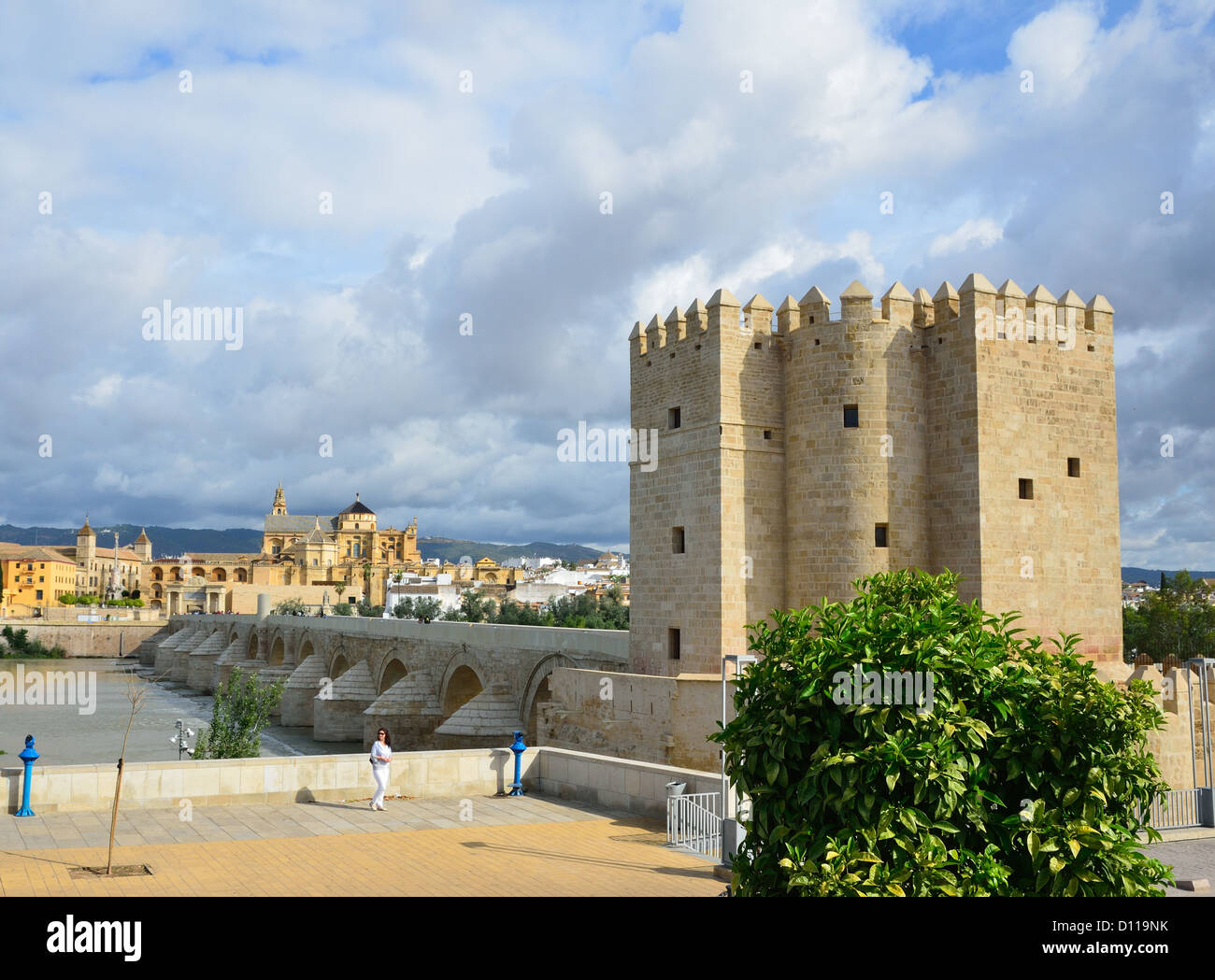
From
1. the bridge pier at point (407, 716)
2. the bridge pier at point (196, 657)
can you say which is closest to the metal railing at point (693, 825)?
the bridge pier at point (407, 716)

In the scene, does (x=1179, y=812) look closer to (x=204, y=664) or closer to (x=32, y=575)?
(x=204, y=664)

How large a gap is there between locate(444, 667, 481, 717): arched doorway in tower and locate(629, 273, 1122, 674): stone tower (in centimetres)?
1323

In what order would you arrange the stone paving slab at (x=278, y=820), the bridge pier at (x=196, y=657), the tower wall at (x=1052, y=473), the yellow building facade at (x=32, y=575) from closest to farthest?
the stone paving slab at (x=278, y=820)
the tower wall at (x=1052, y=473)
the bridge pier at (x=196, y=657)
the yellow building facade at (x=32, y=575)

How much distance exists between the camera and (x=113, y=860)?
28.6 ft

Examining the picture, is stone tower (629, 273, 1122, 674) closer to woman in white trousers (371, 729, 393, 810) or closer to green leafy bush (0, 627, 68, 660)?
woman in white trousers (371, 729, 393, 810)

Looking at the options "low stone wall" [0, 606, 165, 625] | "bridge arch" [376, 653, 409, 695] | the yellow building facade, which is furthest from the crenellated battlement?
the yellow building facade

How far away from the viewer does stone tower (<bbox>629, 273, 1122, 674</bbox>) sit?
56.5 ft

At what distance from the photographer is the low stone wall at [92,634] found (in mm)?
77750

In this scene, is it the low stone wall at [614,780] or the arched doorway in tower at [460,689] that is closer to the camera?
the low stone wall at [614,780]

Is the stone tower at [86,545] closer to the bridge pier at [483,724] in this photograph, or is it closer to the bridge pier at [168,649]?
the bridge pier at [168,649]

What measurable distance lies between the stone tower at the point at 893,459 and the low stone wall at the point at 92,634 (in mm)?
72840

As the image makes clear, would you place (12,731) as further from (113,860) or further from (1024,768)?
(1024,768)
